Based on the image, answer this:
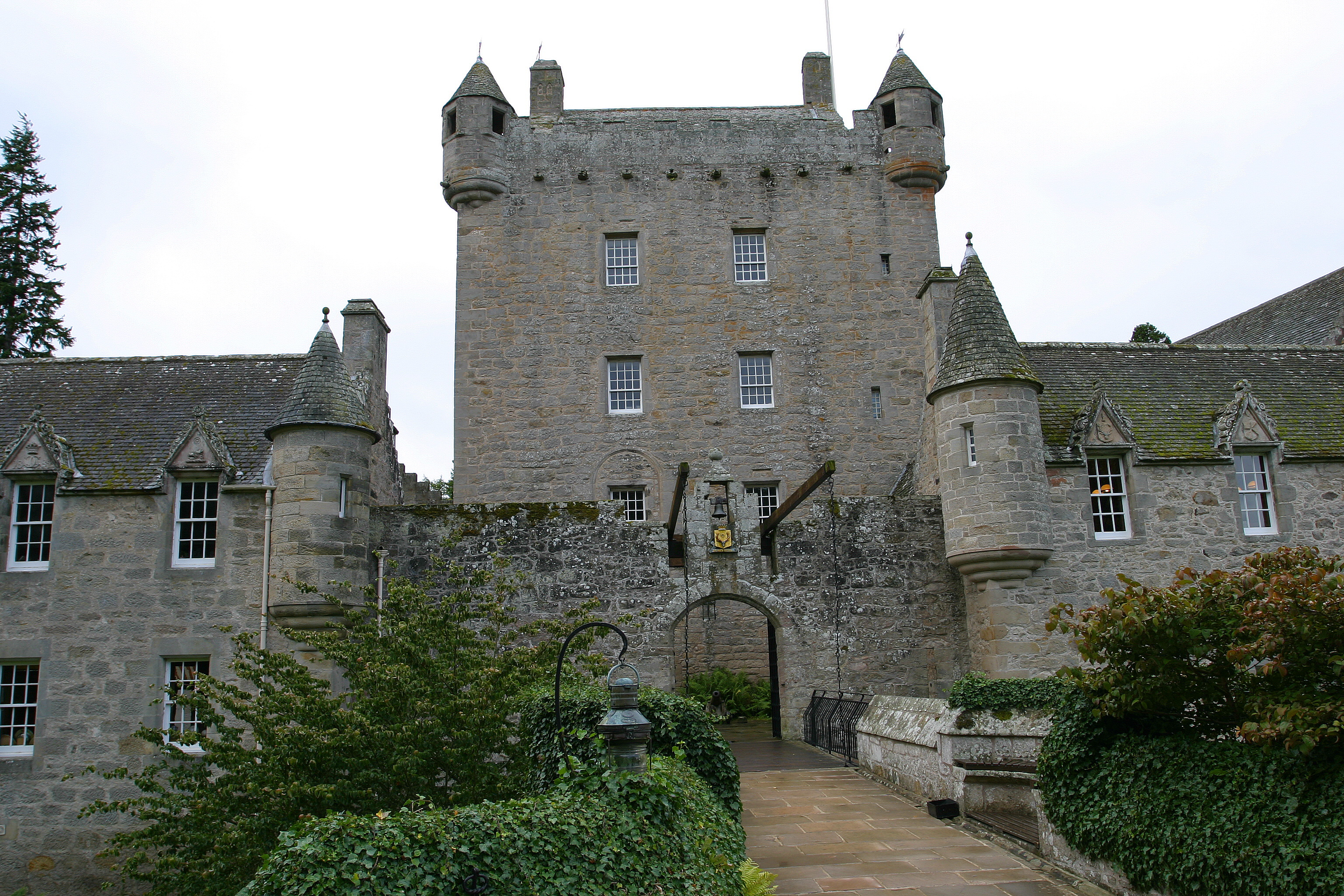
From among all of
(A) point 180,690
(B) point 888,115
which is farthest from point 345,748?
(B) point 888,115

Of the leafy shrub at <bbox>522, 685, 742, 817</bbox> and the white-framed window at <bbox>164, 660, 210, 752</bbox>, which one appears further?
the white-framed window at <bbox>164, 660, 210, 752</bbox>

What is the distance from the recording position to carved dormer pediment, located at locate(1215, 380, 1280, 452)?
60.2 ft

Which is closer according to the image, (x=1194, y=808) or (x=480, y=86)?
(x=1194, y=808)

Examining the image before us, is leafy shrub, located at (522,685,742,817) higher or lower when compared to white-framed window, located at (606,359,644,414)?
lower

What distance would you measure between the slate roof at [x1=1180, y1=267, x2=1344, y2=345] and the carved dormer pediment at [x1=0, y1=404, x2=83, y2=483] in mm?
27277

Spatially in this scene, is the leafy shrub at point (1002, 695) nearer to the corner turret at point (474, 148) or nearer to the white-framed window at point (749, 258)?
the white-framed window at point (749, 258)

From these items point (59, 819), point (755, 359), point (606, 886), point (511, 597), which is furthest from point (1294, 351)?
point (59, 819)

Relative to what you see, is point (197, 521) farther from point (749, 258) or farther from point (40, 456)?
point (749, 258)

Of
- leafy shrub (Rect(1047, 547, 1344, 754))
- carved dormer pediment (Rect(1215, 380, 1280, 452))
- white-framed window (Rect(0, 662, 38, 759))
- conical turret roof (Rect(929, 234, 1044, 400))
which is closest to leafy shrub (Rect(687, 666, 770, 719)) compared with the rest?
conical turret roof (Rect(929, 234, 1044, 400))

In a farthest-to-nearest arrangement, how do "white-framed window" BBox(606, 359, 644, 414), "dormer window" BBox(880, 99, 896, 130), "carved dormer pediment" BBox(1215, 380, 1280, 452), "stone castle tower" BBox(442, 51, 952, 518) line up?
"dormer window" BBox(880, 99, 896, 130)
"white-framed window" BBox(606, 359, 644, 414)
"stone castle tower" BBox(442, 51, 952, 518)
"carved dormer pediment" BBox(1215, 380, 1280, 452)

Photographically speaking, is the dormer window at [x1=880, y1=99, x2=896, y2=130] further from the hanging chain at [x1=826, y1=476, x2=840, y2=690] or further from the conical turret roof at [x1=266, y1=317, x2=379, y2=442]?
the conical turret roof at [x1=266, y1=317, x2=379, y2=442]

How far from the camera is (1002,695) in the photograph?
11.6 m

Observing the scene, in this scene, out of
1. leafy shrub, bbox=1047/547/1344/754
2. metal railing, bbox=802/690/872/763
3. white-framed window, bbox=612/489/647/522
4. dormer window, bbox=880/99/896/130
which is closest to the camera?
leafy shrub, bbox=1047/547/1344/754

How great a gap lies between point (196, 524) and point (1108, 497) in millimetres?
16793
